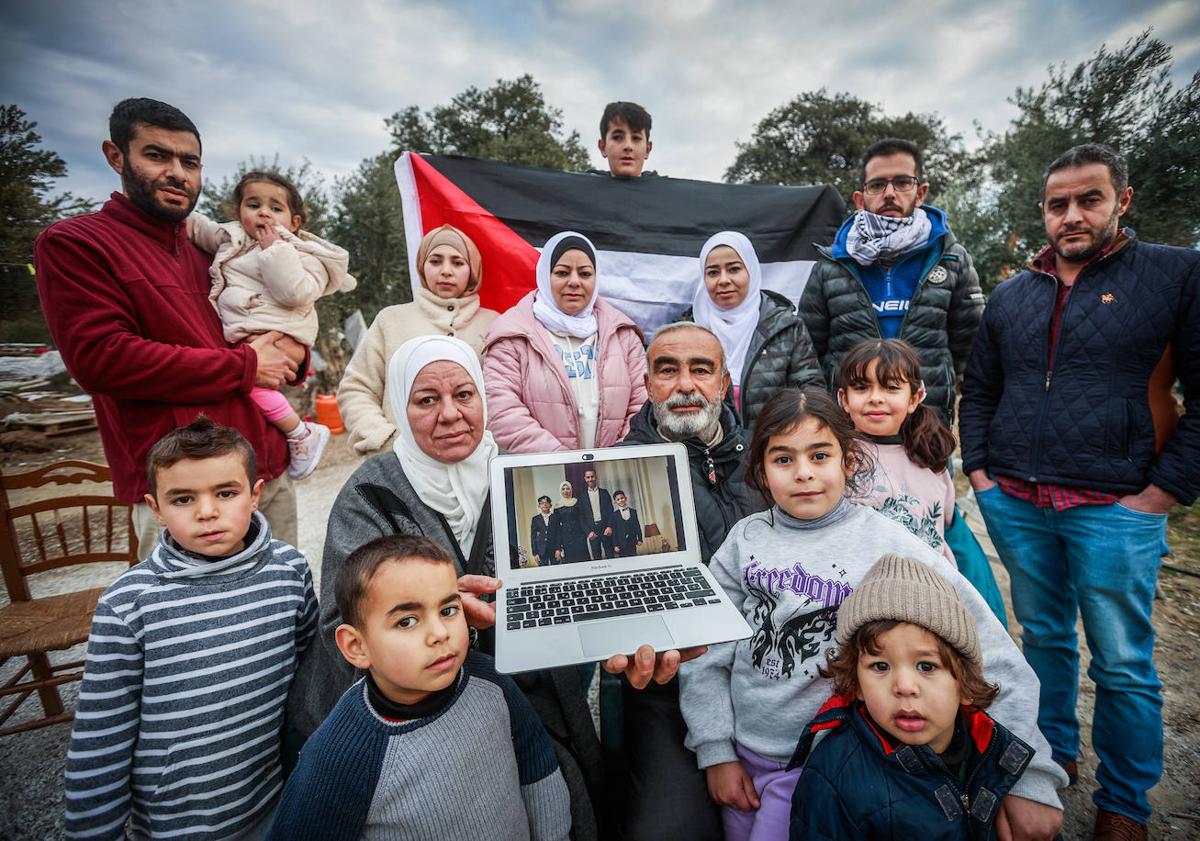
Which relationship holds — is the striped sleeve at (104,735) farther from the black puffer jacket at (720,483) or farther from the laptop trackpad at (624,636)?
the black puffer jacket at (720,483)

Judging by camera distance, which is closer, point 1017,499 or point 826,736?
point 826,736

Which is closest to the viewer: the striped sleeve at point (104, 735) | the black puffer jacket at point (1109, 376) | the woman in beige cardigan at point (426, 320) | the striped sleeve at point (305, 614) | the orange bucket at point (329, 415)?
the striped sleeve at point (104, 735)

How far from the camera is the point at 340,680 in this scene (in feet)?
6.12

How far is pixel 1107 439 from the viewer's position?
7.74 feet

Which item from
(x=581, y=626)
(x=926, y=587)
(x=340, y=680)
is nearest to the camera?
(x=926, y=587)

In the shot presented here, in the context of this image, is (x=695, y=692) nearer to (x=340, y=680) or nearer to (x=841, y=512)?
(x=841, y=512)

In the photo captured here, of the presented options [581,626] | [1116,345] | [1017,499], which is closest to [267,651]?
[581,626]

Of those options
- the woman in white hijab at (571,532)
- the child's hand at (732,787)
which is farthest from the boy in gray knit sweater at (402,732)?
the child's hand at (732,787)

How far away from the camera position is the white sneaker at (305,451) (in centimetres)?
303

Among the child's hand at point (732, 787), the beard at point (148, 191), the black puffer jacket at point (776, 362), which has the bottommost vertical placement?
the child's hand at point (732, 787)

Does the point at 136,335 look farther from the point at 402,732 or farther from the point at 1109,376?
the point at 1109,376

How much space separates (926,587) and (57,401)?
46.9ft

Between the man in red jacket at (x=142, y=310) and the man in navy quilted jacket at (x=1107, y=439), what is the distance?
4.01 m

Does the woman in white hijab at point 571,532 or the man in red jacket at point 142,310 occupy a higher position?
the man in red jacket at point 142,310
